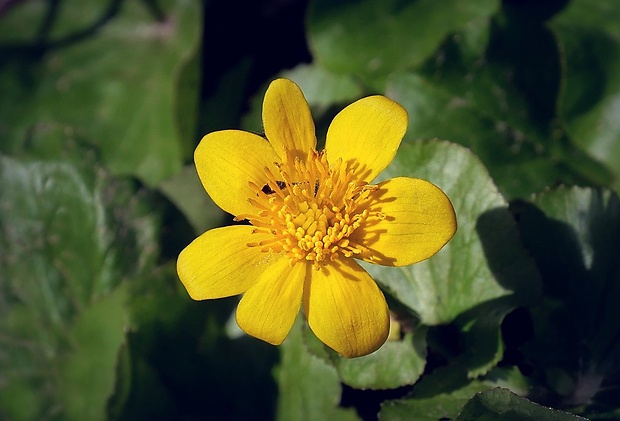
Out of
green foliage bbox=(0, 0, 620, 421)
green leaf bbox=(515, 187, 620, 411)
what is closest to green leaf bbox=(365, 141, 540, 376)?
green foliage bbox=(0, 0, 620, 421)

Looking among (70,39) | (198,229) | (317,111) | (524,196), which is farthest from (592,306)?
(70,39)

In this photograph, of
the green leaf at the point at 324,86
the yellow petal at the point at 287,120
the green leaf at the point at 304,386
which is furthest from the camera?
the green leaf at the point at 324,86

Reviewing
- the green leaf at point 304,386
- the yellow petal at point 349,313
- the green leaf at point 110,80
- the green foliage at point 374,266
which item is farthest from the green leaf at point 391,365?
the green leaf at point 110,80

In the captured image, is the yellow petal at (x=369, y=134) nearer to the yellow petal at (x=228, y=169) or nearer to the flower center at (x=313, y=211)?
the flower center at (x=313, y=211)

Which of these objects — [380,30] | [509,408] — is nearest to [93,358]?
[509,408]

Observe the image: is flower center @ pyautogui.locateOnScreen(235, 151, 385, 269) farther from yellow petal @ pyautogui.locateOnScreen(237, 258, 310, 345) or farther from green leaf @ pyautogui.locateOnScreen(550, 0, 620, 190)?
green leaf @ pyautogui.locateOnScreen(550, 0, 620, 190)

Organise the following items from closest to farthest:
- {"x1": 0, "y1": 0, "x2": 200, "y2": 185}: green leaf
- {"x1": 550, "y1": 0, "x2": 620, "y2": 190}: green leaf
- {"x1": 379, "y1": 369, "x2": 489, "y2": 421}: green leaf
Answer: {"x1": 379, "y1": 369, "x2": 489, "y2": 421}: green leaf
{"x1": 550, "y1": 0, "x2": 620, "y2": 190}: green leaf
{"x1": 0, "y1": 0, "x2": 200, "y2": 185}: green leaf
